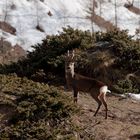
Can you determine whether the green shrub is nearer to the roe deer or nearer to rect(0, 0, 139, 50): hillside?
the roe deer

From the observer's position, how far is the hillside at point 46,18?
45.0 metres

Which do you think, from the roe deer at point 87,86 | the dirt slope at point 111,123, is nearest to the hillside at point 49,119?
the dirt slope at point 111,123

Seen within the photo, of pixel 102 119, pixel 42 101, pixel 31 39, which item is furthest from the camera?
pixel 31 39

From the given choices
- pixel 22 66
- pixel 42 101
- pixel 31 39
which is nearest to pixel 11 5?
pixel 31 39

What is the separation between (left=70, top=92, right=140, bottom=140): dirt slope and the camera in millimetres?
11367

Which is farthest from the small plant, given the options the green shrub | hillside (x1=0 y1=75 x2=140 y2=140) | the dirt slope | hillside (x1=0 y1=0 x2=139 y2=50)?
hillside (x1=0 y1=0 x2=139 y2=50)

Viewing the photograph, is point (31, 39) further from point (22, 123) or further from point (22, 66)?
point (22, 123)

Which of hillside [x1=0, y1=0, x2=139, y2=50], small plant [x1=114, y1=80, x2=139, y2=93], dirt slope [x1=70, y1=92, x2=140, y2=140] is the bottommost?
dirt slope [x1=70, y1=92, x2=140, y2=140]

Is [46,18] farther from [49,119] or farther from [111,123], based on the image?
[49,119]

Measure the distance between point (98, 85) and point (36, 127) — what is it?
8.65 feet

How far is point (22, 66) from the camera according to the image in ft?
57.4

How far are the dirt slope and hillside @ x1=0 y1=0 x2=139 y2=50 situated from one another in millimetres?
29118

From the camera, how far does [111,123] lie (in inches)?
476

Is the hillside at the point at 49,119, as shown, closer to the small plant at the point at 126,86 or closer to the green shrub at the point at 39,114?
the green shrub at the point at 39,114
